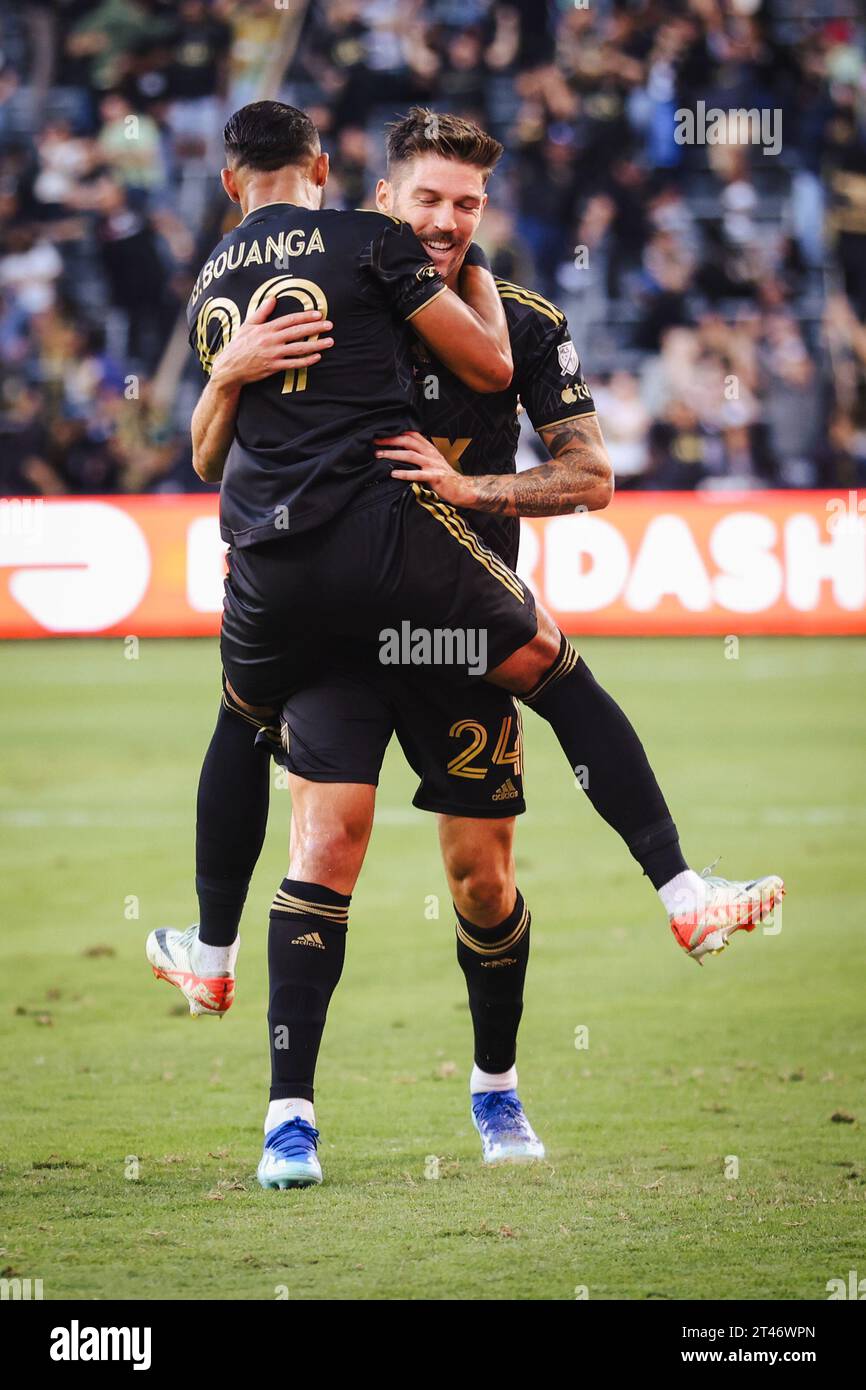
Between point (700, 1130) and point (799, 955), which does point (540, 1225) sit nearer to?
point (700, 1130)

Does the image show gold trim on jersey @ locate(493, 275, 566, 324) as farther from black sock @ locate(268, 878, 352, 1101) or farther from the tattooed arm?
black sock @ locate(268, 878, 352, 1101)

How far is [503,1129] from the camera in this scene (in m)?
4.38

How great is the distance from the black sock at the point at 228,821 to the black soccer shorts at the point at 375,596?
0.38m

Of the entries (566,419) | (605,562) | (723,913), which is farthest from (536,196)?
(723,913)

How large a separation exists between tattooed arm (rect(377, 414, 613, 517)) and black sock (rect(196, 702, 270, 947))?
2.70ft

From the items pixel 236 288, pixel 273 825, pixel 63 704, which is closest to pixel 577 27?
pixel 63 704

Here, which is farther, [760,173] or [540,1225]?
[760,173]

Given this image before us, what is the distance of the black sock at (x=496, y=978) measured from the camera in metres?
4.49

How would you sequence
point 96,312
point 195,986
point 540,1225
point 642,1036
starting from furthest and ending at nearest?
1. point 96,312
2. point 642,1036
3. point 195,986
4. point 540,1225

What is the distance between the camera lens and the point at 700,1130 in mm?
4613

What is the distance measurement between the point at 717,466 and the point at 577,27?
5256 millimetres

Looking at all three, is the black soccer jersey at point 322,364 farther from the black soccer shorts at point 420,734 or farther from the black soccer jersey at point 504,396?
the black soccer shorts at point 420,734

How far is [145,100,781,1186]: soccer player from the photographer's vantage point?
4012mm

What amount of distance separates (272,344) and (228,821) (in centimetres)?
123
